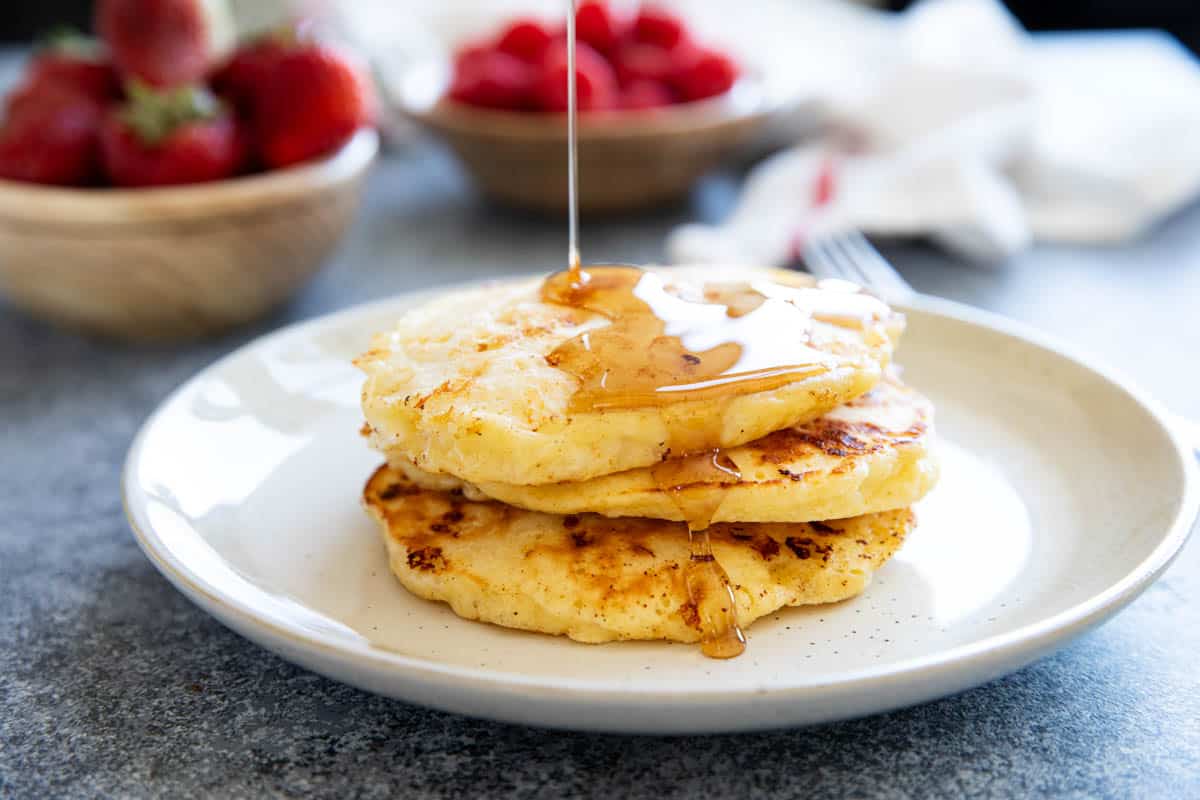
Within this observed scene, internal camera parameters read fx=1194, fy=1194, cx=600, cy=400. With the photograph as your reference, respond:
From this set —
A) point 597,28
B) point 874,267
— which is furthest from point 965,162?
point 597,28

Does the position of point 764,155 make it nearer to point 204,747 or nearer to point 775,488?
point 775,488

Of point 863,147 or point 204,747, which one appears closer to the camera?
point 204,747

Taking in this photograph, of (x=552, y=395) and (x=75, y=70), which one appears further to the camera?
(x=75, y=70)

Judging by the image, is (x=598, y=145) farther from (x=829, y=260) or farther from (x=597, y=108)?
(x=829, y=260)

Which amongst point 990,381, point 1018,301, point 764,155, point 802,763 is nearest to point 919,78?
point 764,155

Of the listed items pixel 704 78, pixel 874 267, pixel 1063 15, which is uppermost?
pixel 704 78

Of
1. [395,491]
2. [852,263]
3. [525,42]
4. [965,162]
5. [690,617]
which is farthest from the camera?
[525,42]

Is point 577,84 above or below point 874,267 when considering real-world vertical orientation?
above
